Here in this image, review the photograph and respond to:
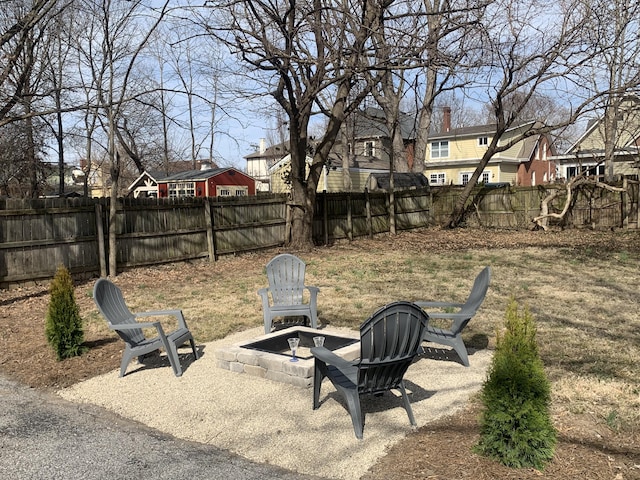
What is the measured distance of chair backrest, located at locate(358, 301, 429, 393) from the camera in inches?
151

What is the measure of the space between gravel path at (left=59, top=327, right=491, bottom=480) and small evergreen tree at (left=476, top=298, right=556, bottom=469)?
83cm

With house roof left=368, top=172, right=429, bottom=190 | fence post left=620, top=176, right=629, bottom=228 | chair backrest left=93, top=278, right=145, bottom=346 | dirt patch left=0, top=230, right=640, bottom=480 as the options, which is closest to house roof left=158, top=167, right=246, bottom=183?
house roof left=368, top=172, right=429, bottom=190

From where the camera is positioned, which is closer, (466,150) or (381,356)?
(381,356)

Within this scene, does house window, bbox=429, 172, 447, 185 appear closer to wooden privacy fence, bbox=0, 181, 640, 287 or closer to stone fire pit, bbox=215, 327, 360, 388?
wooden privacy fence, bbox=0, 181, 640, 287

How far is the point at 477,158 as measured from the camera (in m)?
36.4

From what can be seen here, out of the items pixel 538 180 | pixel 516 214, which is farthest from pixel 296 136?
pixel 538 180

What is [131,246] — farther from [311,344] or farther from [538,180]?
[538,180]

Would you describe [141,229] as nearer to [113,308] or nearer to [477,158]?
[113,308]

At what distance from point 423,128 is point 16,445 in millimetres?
22300

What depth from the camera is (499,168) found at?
3562cm

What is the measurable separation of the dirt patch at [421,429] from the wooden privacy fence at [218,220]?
1.70ft

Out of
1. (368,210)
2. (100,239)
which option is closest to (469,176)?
(368,210)

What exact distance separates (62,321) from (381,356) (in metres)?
3.96

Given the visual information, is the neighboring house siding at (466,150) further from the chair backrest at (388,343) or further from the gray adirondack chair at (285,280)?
the chair backrest at (388,343)
